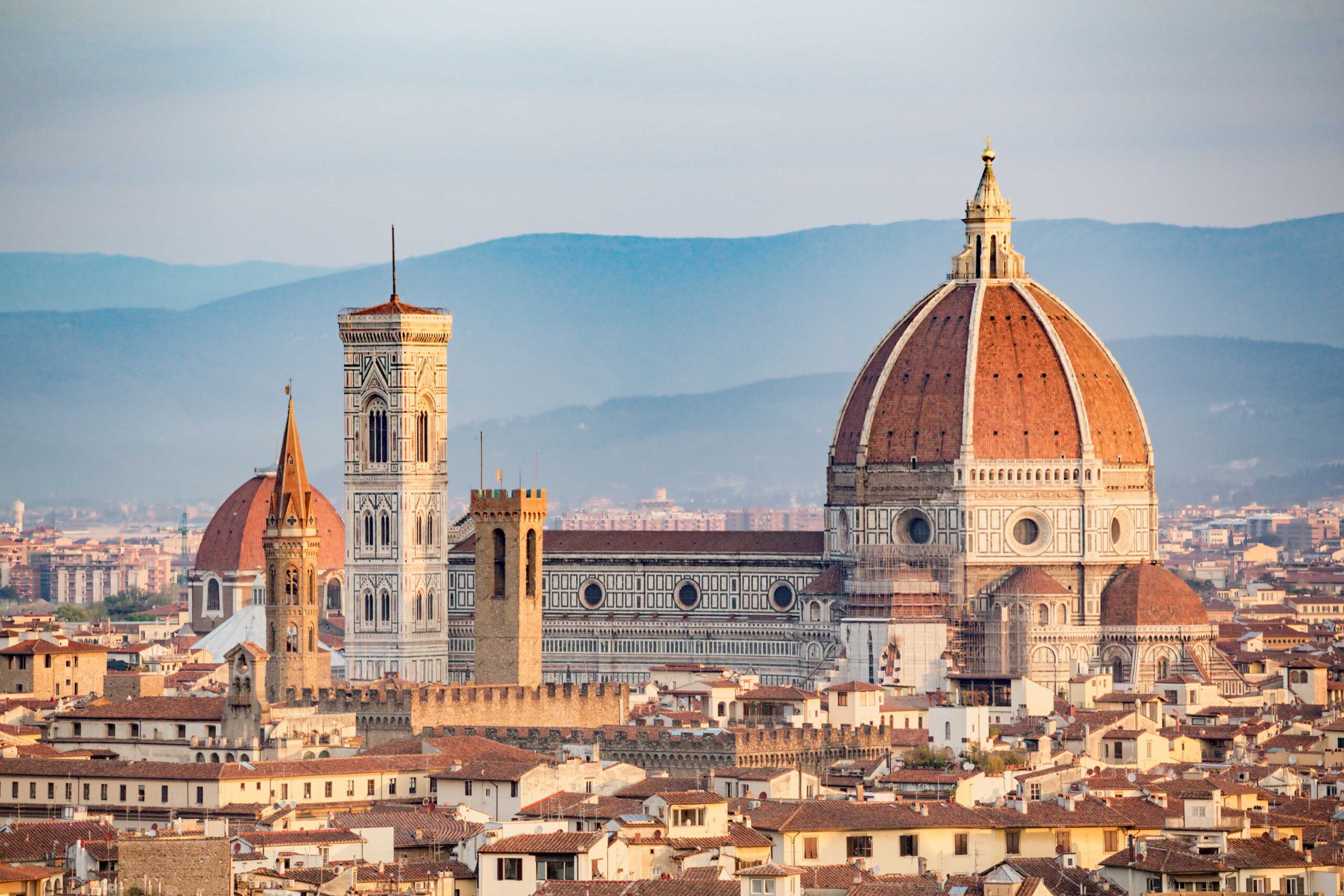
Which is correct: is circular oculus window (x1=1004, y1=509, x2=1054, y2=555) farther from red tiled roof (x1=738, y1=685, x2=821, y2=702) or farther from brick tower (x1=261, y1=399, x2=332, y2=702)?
red tiled roof (x1=738, y1=685, x2=821, y2=702)

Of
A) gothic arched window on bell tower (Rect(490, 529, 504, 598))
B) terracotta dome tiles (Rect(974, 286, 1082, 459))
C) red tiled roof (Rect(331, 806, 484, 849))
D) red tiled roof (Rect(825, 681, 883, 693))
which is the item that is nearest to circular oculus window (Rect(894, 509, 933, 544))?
terracotta dome tiles (Rect(974, 286, 1082, 459))

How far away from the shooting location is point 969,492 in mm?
129375

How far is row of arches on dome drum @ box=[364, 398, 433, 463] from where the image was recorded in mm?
130875

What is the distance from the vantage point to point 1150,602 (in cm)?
12644

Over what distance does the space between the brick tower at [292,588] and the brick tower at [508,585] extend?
200 inches

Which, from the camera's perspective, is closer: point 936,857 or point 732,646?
point 936,857

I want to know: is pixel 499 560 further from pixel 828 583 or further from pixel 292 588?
pixel 828 583

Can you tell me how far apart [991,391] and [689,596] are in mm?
13704

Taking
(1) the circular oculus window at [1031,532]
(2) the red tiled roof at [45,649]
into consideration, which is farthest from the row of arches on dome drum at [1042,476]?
(2) the red tiled roof at [45,649]

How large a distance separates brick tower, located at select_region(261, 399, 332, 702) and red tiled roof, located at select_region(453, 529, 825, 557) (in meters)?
25.2

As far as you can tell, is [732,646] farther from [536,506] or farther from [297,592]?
[297,592]

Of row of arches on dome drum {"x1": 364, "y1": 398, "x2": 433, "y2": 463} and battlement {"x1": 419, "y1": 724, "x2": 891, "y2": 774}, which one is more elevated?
row of arches on dome drum {"x1": 364, "y1": 398, "x2": 433, "y2": 463}

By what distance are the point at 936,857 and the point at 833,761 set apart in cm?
2617

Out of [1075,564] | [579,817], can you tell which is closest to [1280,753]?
[579,817]
